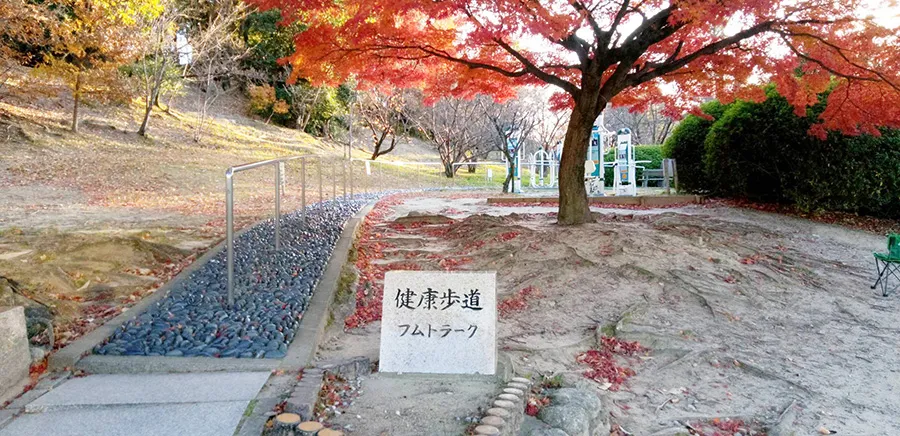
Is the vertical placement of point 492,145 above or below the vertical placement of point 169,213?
above

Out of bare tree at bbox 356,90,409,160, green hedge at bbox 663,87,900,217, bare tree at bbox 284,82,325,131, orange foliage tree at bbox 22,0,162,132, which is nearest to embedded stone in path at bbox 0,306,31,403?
green hedge at bbox 663,87,900,217

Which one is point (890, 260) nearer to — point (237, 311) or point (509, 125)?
point (237, 311)

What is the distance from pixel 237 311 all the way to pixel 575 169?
5.53 metres

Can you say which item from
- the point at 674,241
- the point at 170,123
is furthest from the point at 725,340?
the point at 170,123

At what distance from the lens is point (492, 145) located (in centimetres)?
2634

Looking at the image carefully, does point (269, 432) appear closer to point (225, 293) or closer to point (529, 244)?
point (225, 293)

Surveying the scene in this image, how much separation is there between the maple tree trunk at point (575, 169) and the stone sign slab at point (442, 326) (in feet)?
17.5

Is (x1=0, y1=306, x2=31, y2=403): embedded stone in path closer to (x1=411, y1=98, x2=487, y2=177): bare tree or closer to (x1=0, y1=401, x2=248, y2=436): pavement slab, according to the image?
(x1=0, y1=401, x2=248, y2=436): pavement slab

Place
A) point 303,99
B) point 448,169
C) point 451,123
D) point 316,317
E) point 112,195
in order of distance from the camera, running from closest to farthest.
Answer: point 316,317
point 112,195
point 451,123
point 448,169
point 303,99

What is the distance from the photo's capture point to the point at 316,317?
3.79 meters

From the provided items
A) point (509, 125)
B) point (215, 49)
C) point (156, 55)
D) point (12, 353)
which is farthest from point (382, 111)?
point (12, 353)

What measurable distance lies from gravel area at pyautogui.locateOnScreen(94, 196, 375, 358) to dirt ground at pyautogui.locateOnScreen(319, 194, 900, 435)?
387 mm

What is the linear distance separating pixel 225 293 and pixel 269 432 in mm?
2195

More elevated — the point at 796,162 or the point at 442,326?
the point at 796,162
